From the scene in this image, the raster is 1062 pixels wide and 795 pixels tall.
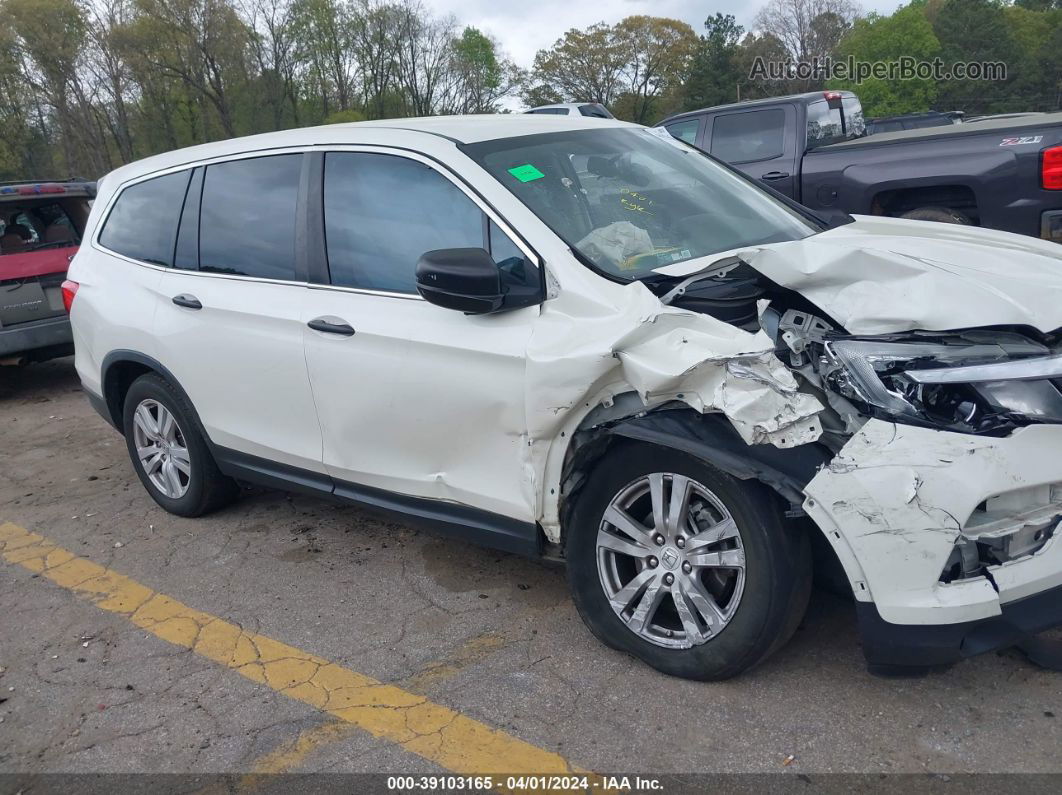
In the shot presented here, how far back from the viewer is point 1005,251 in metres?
3.10

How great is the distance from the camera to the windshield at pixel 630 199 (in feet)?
11.1

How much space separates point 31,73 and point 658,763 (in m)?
51.2

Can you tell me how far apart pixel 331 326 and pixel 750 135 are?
6.50m

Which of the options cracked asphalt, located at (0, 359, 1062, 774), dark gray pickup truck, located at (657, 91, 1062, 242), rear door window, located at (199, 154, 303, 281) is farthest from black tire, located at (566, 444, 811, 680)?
dark gray pickup truck, located at (657, 91, 1062, 242)

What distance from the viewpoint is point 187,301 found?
4371 millimetres

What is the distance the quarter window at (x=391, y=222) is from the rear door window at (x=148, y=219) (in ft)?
3.87

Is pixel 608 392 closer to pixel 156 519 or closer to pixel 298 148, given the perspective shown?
pixel 298 148

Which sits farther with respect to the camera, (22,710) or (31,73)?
(31,73)

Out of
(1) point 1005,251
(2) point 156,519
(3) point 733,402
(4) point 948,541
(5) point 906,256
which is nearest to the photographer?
(4) point 948,541

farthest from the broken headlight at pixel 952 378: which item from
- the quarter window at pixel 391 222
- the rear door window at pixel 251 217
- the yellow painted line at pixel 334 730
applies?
the rear door window at pixel 251 217

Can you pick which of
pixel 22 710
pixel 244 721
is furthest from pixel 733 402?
pixel 22 710

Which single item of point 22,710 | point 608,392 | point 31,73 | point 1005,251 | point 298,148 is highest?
point 31,73

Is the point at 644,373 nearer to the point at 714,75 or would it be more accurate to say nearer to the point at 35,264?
the point at 35,264

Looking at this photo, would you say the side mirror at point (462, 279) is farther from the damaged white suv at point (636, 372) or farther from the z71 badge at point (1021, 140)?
the z71 badge at point (1021, 140)
